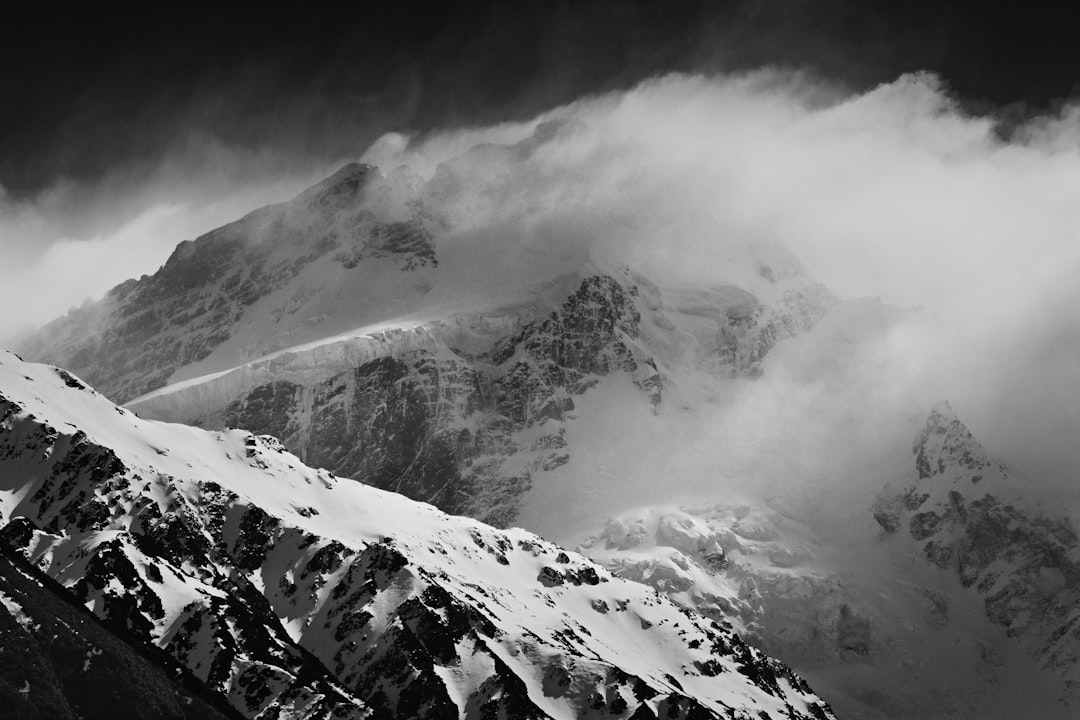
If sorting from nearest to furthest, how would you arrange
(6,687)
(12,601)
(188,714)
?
(6,687) → (12,601) → (188,714)

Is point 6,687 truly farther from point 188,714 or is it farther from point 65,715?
point 188,714

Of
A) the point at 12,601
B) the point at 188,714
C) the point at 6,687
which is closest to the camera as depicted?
the point at 6,687

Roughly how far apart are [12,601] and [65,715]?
1801cm

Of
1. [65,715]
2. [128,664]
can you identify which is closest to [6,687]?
[65,715]

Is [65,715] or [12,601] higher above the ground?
[12,601]

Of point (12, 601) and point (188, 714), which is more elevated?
point (12, 601)

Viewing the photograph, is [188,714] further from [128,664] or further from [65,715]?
[65,715]

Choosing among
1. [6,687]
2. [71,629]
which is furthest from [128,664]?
[6,687]

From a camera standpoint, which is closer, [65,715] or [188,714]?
[65,715]

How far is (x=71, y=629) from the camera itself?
624 feet

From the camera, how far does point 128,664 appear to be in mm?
192875

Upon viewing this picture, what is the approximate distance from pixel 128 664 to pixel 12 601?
1725cm

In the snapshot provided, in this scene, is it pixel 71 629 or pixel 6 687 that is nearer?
pixel 6 687
